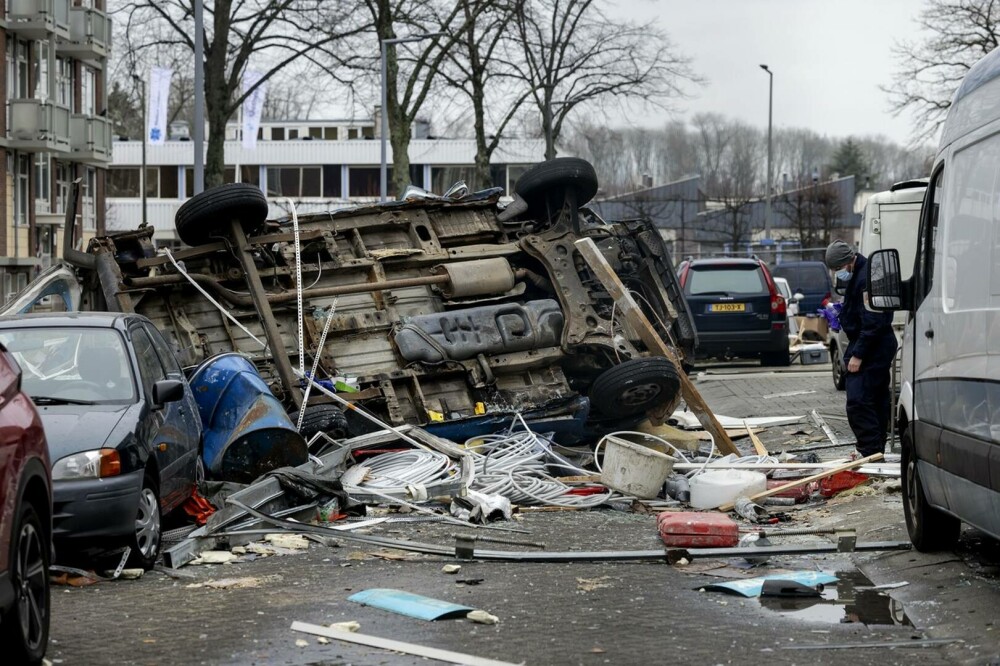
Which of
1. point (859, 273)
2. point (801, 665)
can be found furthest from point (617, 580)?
point (859, 273)

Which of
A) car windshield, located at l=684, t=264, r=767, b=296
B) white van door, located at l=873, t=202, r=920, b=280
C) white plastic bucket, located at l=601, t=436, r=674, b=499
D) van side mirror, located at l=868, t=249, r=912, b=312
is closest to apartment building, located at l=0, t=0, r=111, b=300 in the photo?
car windshield, located at l=684, t=264, r=767, b=296

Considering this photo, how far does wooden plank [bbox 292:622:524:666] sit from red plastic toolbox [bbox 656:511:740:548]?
9.94ft

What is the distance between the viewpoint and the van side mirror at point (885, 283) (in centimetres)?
849

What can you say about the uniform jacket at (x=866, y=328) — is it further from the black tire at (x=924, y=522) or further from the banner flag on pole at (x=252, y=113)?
the banner flag on pole at (x=252, y=113)

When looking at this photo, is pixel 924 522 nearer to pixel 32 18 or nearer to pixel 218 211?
pixel 218 211

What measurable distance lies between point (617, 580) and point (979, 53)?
3780 centimetres

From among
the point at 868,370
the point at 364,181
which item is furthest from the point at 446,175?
the point at 868,370

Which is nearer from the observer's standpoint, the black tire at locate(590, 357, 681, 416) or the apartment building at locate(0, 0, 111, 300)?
the black tire at locate(590, 357, 681, 416)

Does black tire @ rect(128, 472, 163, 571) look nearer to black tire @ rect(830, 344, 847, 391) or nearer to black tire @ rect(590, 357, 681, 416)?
black tire @ rect(590, 357, 681, 416)

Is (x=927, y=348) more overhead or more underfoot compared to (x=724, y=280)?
more underfoot

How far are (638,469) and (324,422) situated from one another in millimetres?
3019

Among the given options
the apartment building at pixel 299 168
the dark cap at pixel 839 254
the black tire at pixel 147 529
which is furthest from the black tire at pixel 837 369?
the apartment building at pixel 299 168

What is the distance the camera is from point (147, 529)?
8281mm

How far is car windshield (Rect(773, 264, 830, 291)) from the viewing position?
35562 mm
